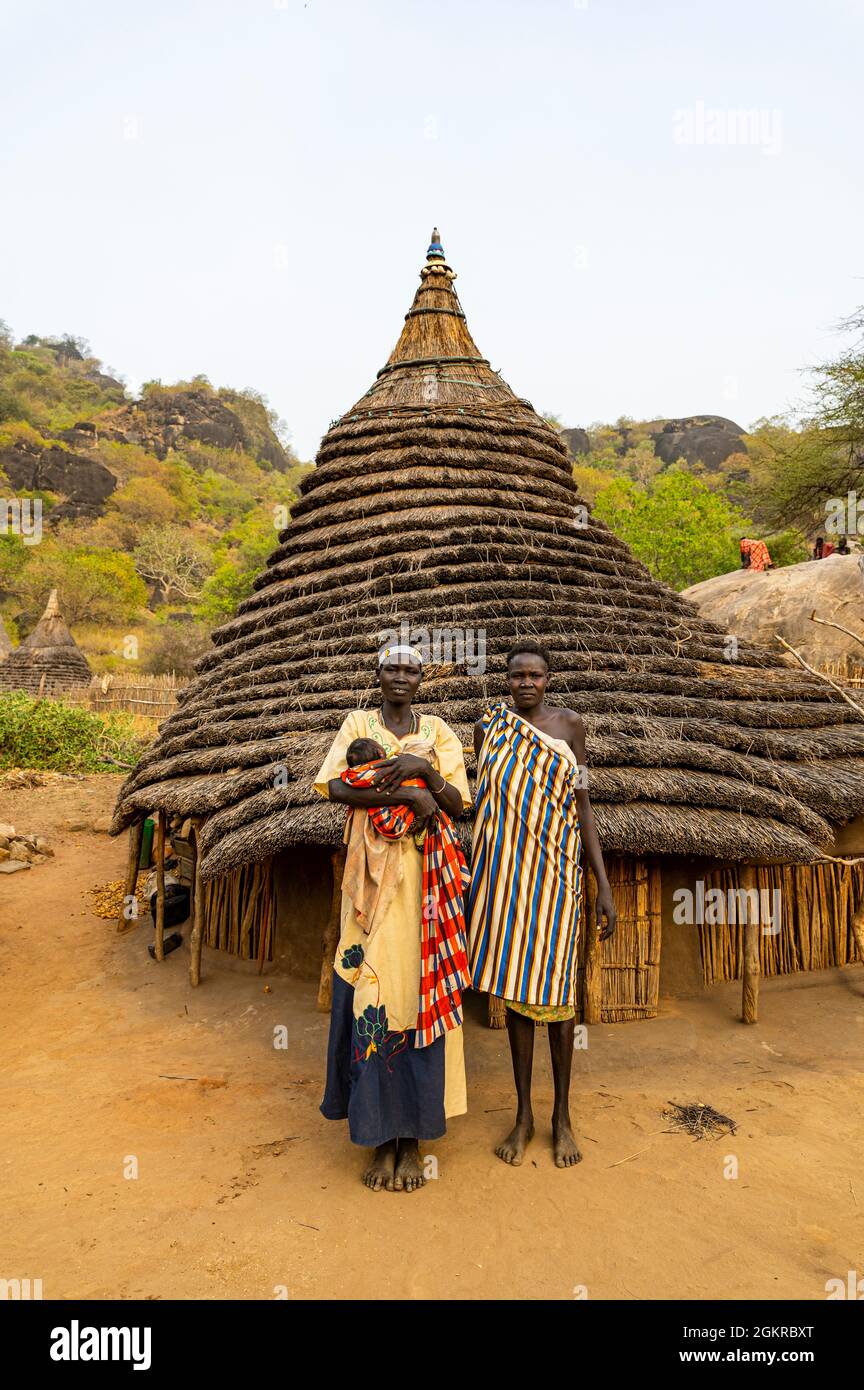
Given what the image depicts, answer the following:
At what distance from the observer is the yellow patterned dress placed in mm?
2855

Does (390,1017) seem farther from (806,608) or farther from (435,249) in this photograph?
(806,608)

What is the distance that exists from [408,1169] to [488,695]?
2.88 metres

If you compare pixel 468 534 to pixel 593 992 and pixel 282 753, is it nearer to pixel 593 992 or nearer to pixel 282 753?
pixel 282 753

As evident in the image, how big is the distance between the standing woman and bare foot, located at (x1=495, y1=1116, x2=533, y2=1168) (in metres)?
0.31

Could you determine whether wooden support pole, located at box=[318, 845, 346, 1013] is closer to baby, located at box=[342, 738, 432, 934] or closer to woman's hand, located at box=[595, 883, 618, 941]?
baby, located at box=[342, 738, 432, 934]

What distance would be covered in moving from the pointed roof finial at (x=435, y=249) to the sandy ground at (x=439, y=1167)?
24.9ft

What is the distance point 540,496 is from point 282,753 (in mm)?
3441

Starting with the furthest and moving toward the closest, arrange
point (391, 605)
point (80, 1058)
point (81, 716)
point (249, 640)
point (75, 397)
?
point (75, 397)
point (81, 716)
point (249, 640)
point (391, 605)
point (80, 1058)

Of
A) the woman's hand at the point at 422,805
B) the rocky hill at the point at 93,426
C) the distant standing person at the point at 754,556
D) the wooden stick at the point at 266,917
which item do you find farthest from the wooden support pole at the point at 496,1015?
the rocky hill at the point at 93,426

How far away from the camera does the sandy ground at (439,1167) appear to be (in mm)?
2496

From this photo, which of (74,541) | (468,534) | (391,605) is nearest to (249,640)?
(391,605)

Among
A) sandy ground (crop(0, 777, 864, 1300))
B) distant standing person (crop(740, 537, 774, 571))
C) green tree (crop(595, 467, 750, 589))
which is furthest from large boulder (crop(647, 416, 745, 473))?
sandy ground (crop(0, 777, 864, 1300))

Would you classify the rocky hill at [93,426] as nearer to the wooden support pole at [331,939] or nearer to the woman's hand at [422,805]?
the wooden support pole at [331,939]

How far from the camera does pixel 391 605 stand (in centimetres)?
593
